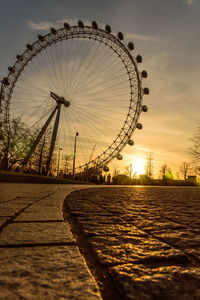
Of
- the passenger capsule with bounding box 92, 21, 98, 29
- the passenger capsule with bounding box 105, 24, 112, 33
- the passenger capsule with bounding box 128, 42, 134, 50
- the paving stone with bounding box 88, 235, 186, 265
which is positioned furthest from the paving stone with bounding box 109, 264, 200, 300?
the passenger capsule with bounding box 92, 21, 98, 29

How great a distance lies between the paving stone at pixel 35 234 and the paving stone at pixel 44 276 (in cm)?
18

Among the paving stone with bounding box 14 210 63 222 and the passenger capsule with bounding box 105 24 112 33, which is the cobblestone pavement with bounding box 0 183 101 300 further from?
the passenger capsule with bounding box 105 24 112 33

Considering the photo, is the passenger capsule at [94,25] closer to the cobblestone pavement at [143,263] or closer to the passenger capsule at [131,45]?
the passenger capsule at [131,45]

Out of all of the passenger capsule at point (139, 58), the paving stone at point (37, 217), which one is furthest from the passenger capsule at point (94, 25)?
the paving stone at point (37, 217)

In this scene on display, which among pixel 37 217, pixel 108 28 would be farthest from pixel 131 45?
pixel 37 217

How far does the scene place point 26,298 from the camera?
0.63 meters

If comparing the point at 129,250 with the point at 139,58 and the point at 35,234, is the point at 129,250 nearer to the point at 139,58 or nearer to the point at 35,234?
the point at 35,234

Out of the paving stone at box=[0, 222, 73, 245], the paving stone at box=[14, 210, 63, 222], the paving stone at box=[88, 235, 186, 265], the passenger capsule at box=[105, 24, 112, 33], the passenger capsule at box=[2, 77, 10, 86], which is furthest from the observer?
the passenger capsule at box=[2, 77, 10, 86]

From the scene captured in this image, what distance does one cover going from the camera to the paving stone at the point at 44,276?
2.16ft

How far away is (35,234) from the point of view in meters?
1.38

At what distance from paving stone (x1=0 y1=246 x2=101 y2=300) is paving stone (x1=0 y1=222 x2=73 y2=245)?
0.18m

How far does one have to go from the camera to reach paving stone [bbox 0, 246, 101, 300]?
66cm

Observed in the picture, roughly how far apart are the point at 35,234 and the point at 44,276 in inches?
25.5

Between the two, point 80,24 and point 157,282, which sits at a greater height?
point 80,24
